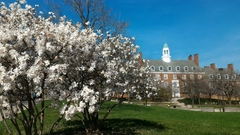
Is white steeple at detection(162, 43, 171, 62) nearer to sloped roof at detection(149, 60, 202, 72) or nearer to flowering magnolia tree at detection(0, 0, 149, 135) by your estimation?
sloped roof at detection(149, 60, 202, 72)

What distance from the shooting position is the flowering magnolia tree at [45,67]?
493 cm

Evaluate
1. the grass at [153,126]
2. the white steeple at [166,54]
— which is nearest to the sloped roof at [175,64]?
the white steeple at [166,54]

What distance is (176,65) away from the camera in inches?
2886

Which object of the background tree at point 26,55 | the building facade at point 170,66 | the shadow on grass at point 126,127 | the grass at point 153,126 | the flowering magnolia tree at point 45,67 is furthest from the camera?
the building facade at point 170,66

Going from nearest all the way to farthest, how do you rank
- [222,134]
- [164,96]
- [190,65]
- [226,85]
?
[222,134] → [226,85] → [164,96] → [190,65]

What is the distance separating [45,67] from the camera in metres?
5.07

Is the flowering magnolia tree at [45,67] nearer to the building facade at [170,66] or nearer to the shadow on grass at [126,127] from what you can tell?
the shadow on grass at [126,127]

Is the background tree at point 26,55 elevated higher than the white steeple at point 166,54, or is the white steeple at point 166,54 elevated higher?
the white steeple at point 166,54

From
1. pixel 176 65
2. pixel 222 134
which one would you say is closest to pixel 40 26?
pixel 222 134

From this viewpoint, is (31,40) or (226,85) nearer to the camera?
(31,40)

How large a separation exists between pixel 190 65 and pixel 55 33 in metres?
71.2

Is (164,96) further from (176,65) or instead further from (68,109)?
(68,109)

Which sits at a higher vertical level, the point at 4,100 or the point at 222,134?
the point at 4,100

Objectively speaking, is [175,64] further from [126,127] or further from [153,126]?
[126,127]
